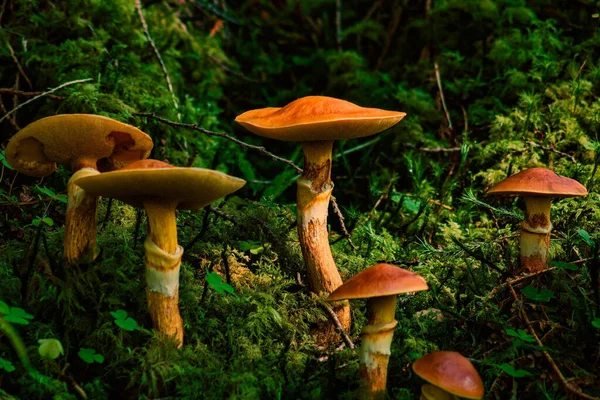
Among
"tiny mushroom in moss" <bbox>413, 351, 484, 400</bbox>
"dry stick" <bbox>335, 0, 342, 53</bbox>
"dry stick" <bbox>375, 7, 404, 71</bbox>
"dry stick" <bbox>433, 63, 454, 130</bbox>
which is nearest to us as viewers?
"tiny mushroom in moss" <bbox>413, 351, 484, 400</bbox>

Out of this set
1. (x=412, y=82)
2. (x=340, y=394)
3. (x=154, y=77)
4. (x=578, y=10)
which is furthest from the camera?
(x=412, y=82)

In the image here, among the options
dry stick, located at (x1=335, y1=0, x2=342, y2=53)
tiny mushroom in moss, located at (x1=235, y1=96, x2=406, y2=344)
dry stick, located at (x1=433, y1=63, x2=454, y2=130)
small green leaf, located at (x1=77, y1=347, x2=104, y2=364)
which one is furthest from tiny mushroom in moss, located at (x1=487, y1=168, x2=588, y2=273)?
dry stick, located at (x1=335, y1=0, x2=342, y2=53)

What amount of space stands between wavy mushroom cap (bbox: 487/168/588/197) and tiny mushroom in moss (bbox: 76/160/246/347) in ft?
4.06

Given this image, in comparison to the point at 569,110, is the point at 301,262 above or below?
below

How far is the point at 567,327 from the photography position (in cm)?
237

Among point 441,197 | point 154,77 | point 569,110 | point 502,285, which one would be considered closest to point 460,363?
→ point 502,285

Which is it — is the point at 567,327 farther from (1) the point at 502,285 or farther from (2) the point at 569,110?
(2) the point at 569,110

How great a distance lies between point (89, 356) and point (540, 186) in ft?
6.84

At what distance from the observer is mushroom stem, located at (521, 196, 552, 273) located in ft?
8.28

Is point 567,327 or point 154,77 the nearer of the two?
point 567,327

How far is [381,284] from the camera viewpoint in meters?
1.90

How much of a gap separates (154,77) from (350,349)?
3.27 metres

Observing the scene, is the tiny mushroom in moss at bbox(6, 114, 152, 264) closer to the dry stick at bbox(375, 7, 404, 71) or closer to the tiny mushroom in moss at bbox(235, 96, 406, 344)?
the tiny mushroom in moss at bbox(235, 96, 406, 344)

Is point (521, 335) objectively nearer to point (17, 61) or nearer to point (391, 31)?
point (17, 61)
